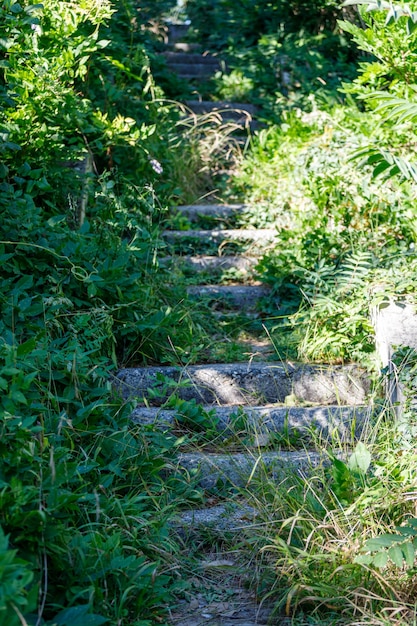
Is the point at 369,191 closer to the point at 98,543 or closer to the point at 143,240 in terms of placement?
the point at 143,240

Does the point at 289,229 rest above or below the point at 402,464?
below

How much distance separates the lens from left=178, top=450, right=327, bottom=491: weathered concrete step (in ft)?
10.3

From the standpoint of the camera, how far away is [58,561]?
7.52 feet

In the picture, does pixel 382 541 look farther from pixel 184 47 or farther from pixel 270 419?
pixel 184 47

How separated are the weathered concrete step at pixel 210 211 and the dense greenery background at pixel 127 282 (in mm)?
156

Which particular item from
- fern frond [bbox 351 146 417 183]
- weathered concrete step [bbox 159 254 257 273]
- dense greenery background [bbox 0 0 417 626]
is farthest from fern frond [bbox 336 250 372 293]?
weathered concrete step [bbox 159 254 257 273]

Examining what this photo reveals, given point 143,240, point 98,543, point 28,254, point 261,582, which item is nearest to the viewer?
point 98,543

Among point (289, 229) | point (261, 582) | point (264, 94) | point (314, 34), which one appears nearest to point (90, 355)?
point (261, 582)

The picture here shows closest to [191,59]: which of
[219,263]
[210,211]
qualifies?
[210,211]

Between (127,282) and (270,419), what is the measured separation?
1.04m

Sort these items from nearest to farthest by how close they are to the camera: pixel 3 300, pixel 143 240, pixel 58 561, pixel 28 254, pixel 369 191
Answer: pixel 58 561 → pixel 3 300 → pixel 28 254 → pixel 143 240 → pixel 369 191

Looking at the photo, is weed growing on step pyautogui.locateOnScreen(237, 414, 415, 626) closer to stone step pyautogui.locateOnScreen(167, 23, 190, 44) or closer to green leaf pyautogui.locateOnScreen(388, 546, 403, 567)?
green leaf pyautogui.locateOnScreen(388, 546, 403, 567)

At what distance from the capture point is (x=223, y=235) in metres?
5.45

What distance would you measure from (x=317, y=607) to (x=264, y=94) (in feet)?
19.9
